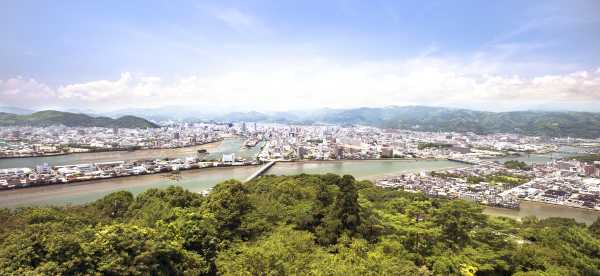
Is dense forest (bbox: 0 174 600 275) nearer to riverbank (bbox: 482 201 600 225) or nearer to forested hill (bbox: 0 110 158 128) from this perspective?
riverbank (bbox: 482 201 600 225)

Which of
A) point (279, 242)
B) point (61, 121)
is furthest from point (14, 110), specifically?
point (279, 242)

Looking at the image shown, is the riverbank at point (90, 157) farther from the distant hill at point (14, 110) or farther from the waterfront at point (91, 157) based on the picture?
the distant hill at point (14, 110)

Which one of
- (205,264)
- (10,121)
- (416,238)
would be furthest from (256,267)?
(10,121)

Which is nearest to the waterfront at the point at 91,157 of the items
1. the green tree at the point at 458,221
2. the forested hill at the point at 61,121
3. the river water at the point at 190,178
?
the river water at the point at 190,178

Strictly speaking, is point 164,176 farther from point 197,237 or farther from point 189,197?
point 197,237

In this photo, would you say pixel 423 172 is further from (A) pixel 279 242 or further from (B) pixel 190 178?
(A) pixel 279 242
